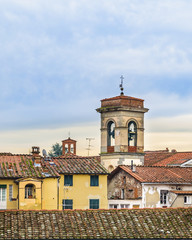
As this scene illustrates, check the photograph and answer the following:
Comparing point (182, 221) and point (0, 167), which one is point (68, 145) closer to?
point (0, 167)

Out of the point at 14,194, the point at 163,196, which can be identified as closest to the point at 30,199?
the point at 14,194

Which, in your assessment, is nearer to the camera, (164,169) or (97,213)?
(97,213)

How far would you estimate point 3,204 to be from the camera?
1965 inches

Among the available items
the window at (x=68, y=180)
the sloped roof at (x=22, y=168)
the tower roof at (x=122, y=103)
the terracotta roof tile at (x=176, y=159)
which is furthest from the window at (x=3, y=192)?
the terracotta roof tile at (x=176, y=159)

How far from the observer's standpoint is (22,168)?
172ft

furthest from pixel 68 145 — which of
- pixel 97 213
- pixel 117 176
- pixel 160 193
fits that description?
pixel 97 213

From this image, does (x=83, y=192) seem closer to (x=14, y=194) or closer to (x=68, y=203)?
(x=68, y=203)

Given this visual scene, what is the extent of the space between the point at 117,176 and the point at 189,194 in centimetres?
790

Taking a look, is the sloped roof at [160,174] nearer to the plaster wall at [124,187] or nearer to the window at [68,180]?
the plaster wall at [124,187]

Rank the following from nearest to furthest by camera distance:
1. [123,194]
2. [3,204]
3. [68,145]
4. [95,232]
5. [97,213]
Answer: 1. [95,232]
2. [97,213]
3. [3,204]
4. [123,194]
5. [68,145]

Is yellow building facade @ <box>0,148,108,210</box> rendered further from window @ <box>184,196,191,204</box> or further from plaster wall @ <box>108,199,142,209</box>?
window @ <box>184,196,191,204</box>

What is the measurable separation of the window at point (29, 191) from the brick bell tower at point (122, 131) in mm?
14854

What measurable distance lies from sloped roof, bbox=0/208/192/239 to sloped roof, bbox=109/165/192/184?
20.4 metres

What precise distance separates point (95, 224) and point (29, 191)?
690 inches
